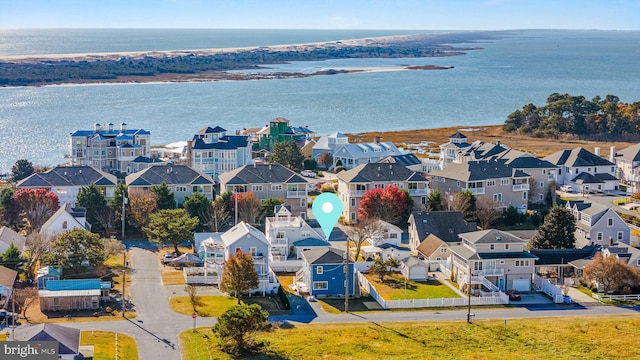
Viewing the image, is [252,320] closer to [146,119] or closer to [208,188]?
[208,188]

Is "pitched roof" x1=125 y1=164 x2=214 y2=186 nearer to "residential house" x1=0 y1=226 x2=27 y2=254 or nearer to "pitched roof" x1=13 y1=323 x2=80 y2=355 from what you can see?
"residential house" x1=0 y1=226 x2=27 y2=254

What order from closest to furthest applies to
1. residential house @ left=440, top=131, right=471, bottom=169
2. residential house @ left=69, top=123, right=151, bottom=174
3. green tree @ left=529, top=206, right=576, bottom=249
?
1. green tree @ left=529, top=206, right=576, bottom=249
2. residential house @ left=69, top=123, right=151, bottom=174
3. residential house @ left=440, top=131, right=471, bottom=169

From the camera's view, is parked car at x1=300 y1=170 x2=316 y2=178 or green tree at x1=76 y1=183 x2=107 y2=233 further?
parked car at x1=300 y1=170 x2=316 y2=178

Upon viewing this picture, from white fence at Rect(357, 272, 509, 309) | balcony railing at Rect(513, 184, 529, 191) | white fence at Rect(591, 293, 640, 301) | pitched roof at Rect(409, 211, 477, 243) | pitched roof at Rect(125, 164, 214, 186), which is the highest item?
pitched roof at Rect(125, 164, 214, 186)

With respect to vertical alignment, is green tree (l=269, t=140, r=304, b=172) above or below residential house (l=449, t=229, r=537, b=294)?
above

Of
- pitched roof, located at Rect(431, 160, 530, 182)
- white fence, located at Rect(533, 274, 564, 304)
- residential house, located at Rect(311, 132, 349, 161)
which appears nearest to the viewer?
white fence, located at Rect(533, 274, 564, 304)

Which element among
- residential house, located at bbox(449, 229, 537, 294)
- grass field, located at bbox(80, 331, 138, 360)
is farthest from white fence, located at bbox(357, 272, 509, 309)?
grass field, located at bbox(80, 331, 138, 360)
